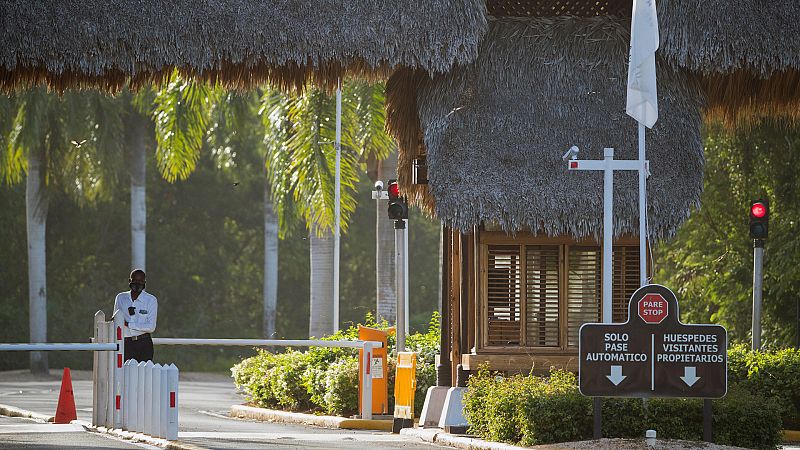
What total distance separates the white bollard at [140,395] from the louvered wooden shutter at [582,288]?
6181 millimetres

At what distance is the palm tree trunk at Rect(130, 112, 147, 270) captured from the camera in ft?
150

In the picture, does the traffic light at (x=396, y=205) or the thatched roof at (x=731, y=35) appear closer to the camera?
the thatched roof at (x=731, y=35)

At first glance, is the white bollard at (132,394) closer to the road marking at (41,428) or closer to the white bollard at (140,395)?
the white bollard at (140,395)

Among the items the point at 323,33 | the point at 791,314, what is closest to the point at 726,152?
the point at 791,314

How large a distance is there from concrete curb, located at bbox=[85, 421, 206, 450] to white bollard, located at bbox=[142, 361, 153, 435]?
138 mm

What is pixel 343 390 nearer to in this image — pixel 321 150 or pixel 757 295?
pixel 757 295

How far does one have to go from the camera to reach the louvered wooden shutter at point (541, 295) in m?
19.9

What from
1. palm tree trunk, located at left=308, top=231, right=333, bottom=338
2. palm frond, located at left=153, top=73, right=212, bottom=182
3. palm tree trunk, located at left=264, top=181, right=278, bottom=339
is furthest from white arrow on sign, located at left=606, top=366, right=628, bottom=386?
palm tree trunk, located at left=264, top=181, right=278, bottom=339

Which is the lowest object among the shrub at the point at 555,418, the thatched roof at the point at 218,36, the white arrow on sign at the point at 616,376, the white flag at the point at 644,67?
the shrub at the point at 555,418

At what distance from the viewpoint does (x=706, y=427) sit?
14.9m

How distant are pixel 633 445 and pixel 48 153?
30.4 m

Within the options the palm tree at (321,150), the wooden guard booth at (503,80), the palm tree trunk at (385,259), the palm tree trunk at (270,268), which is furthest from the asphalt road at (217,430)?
the palm tree trunk at (270,268)

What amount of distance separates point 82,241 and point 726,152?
99.9 feet

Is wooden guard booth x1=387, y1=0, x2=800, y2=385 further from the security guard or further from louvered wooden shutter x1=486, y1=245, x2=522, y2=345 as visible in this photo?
the security guard
